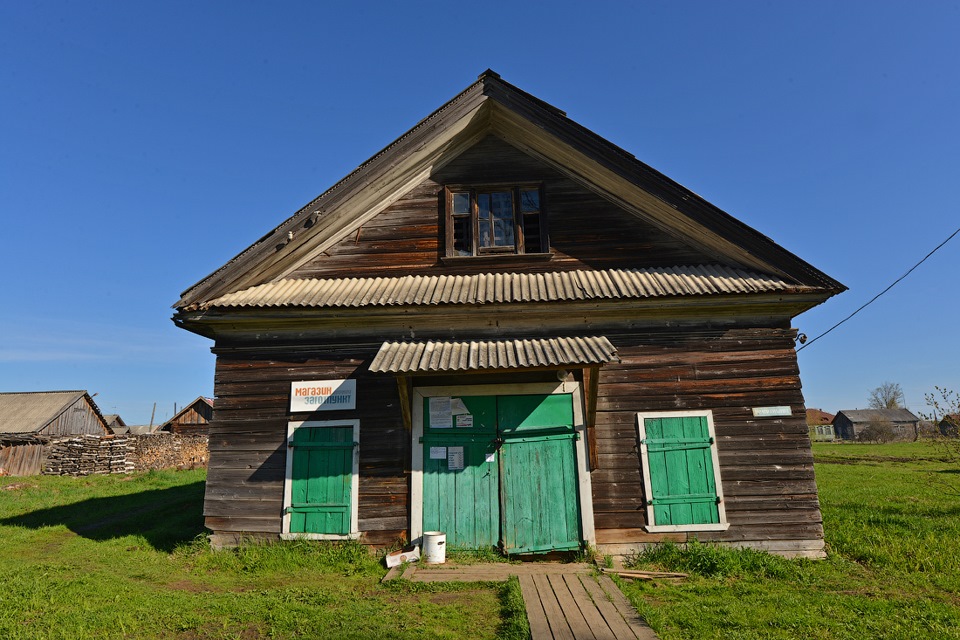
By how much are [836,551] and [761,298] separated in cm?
399

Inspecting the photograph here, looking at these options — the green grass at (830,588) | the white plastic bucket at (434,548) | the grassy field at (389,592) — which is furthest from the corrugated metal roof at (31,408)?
the green grass at (830,588)

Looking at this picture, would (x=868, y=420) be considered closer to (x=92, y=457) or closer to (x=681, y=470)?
(x=681, y=470)

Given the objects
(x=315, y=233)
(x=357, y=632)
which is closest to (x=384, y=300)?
(x=315, y=233)

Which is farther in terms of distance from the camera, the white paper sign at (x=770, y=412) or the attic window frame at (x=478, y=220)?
the attic window frame at (x=478, y=220)

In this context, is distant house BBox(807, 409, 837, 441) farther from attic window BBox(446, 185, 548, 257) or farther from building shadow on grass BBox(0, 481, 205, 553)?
building shadow on grass BBox(0, 481, 205, 553)

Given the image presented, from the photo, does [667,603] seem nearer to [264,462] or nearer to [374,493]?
[374,493]

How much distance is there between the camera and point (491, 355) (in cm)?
744

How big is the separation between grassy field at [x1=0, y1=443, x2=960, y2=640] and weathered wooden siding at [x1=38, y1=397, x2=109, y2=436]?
32516 mm

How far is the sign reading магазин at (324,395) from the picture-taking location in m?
8.28

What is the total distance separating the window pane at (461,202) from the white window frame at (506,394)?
3316mm

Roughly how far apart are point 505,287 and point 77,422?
141ft

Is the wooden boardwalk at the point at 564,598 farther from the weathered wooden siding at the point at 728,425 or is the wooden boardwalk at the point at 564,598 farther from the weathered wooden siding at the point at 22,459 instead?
the weathered wooden siding at the point at 22,459

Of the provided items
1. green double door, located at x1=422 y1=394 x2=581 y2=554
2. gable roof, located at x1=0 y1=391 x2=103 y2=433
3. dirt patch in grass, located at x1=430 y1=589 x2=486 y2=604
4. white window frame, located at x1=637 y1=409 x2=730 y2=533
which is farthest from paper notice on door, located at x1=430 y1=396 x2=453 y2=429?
gable roof, located at x1=0 y1=391 x2=103 y2=433

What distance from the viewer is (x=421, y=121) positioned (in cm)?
913
